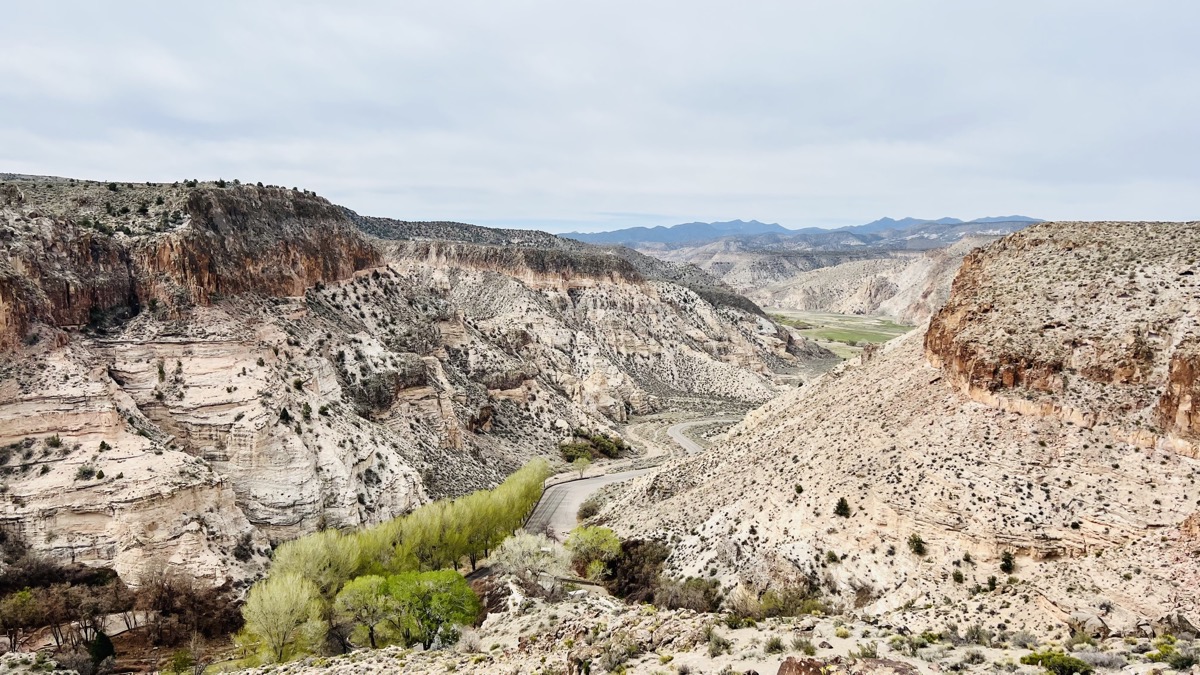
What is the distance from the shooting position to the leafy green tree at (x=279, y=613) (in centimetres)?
2982

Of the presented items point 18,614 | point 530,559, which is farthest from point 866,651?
point 18,614

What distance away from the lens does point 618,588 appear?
37.6 metres

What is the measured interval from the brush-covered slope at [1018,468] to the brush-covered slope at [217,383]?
2428cm

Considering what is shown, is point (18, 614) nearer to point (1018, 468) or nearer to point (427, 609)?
point (427, 609)

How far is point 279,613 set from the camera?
2989 centimetres

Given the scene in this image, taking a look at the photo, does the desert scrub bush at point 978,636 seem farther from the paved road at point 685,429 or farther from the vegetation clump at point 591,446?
the paved road at point 685,429

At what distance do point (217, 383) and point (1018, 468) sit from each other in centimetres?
4511

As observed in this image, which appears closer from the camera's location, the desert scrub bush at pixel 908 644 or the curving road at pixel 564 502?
the desert scrub bush at pixel 908 644

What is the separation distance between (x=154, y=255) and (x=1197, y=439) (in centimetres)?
5754

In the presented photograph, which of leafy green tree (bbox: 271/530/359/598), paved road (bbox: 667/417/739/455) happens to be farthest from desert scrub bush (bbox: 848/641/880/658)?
paved road (bbox: 667/417/739/455)

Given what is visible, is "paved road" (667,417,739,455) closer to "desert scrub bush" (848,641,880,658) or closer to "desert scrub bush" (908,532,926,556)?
"desert scrub bush" (908,532,926,556)

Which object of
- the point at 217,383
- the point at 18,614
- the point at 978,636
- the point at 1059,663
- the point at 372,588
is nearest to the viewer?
the point at 1059,663

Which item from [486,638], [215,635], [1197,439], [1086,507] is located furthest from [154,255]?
[1197,439]

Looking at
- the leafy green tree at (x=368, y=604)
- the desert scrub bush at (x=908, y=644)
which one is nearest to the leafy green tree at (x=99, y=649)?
the leafy green tree at (x=368, y=604)
